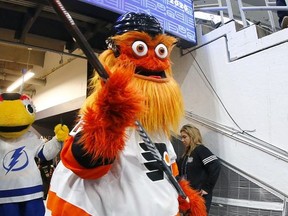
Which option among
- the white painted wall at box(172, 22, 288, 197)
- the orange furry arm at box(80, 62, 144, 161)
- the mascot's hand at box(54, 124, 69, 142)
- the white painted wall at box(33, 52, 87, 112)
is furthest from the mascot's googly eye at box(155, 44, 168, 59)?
the white painted wall at box(33, 52, 87, 112)

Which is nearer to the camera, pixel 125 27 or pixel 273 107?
pixel 125 27

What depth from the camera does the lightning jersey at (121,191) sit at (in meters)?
0.81

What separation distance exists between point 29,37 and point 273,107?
2.61 meters

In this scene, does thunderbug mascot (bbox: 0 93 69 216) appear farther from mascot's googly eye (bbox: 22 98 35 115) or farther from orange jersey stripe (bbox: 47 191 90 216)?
orange jersey stripe (bbox: 47 191 90 216)

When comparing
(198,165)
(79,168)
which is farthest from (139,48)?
(198,165)

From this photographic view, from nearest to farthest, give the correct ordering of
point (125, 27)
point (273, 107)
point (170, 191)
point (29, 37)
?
point (170, 191) → point (125, 27) → point (273, 107) → point (29, 37)

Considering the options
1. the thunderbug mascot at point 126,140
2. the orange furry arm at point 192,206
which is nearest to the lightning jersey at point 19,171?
the thunderbug mascot at point 126,140

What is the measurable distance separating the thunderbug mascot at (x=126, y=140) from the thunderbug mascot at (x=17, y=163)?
3.79ft

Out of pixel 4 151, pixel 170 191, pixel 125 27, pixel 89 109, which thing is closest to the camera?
pixel 89 109

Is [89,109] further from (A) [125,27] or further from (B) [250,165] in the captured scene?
(B) [250,165]

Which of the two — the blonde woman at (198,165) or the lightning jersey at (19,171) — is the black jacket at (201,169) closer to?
the blonde woman at (198,165)

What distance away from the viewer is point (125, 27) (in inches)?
40.0

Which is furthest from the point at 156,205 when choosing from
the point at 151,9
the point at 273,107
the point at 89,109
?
the point at 151,9

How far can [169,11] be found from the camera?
9.20ft
